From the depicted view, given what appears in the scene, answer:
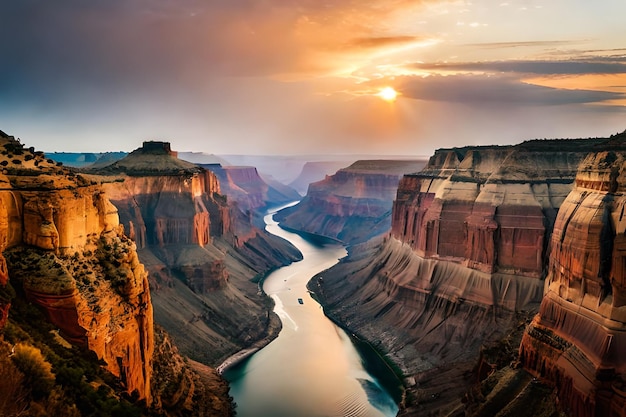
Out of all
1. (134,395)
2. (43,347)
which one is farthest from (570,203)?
(43,347)

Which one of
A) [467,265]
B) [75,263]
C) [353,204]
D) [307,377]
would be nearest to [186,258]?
[307,377]

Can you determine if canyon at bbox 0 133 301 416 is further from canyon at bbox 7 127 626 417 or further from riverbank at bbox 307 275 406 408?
riverbank at bbox 307 275 406 408

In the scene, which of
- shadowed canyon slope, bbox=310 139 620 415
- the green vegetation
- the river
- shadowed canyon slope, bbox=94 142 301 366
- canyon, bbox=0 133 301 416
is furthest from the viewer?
shadowed canyon slope, bbox=94 142 301 366

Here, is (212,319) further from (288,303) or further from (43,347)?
(43,347)

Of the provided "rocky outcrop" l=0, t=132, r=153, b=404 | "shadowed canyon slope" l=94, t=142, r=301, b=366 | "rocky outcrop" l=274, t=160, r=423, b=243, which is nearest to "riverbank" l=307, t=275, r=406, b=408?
"shadowed canyon slope" l=94, t=142, r=301, b=366

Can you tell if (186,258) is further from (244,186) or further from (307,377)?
(244,186)

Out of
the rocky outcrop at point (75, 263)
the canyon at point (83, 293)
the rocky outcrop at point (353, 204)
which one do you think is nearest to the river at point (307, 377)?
the canyon at point (83, 293)

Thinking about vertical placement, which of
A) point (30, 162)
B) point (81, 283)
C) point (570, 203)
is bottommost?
point (81, 283)
